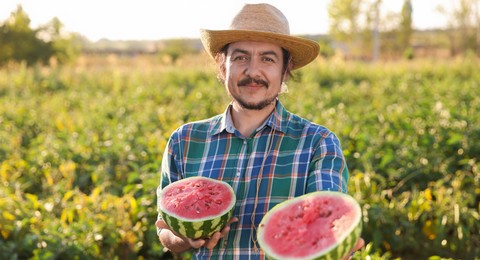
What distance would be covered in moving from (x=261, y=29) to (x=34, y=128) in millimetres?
6131

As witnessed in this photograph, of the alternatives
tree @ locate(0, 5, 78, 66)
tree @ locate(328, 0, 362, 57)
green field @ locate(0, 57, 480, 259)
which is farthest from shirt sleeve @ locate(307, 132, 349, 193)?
tree @ locate(328, 0, 362, 57)

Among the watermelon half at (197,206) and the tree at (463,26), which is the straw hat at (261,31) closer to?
the watermelon half at (197,206)

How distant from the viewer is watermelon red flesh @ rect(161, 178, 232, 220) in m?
2.42

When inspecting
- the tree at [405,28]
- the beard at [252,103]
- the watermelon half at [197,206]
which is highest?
the beard at [252,103]

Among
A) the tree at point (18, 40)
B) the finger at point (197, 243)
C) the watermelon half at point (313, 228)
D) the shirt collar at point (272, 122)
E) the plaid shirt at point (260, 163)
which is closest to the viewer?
the watermelon half at point (313, 228)

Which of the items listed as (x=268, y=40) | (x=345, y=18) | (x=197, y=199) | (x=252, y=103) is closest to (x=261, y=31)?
(x=268, y=40)

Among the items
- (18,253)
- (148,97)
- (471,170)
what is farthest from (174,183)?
(148,97)

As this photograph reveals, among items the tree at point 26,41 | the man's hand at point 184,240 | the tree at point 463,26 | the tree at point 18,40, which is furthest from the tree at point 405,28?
the man's hand at point 184,240

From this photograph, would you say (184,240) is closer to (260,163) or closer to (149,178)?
(260,163)

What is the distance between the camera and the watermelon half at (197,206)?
237 centimetres

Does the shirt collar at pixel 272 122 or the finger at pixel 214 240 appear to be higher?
the shirt collar at pixel 272 122

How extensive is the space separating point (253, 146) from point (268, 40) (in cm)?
44

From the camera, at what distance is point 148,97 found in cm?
1096

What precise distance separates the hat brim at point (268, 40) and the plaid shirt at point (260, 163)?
26cm
